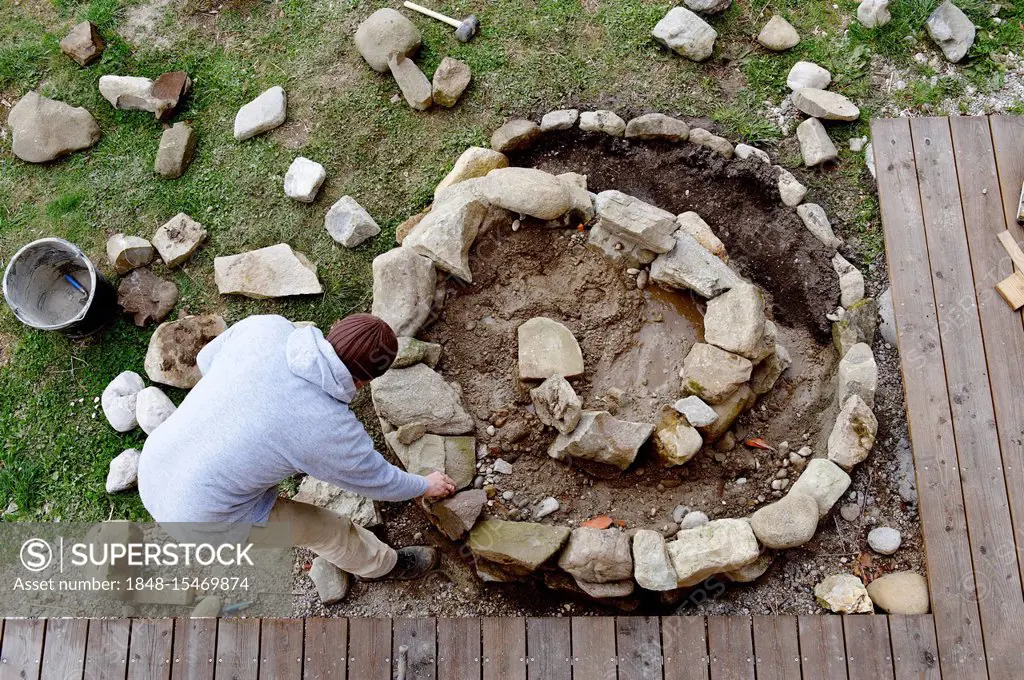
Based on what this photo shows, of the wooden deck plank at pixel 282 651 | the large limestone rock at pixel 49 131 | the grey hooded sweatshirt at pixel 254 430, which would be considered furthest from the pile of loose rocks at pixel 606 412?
the large limestone rock at pixel 49 131

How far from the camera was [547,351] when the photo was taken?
384cm

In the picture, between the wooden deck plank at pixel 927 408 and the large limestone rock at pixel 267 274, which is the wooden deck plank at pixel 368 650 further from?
the wooden deck plank at pixel 927 408

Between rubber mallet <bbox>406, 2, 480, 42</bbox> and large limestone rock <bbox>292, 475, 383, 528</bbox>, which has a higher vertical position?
rubber mallet <bbox>406, 2, 480, 42</bbox>

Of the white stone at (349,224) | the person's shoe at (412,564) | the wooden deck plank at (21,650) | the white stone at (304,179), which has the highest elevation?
the white stone at (304,179)

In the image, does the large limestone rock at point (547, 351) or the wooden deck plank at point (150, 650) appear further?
the large limestone rock at point (547, 351)

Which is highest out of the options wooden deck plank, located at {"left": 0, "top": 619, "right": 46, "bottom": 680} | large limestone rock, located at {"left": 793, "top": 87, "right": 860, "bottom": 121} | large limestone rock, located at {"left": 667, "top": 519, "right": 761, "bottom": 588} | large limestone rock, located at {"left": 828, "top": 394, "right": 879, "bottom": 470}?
large limestone rock, located at {"left": 793, "top": 87, "right": 860, "bottom": 121}

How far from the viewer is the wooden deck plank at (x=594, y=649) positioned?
10.2 ft

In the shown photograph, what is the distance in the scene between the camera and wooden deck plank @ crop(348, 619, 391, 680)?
10.3 ft

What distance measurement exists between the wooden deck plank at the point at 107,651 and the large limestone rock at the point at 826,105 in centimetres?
446

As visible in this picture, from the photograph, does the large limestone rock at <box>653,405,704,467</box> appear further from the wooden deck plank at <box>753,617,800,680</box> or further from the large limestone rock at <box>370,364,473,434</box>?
the large limestone rock at <box>370,364,473,434</box>

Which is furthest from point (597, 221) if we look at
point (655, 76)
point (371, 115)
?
point (371, 115)

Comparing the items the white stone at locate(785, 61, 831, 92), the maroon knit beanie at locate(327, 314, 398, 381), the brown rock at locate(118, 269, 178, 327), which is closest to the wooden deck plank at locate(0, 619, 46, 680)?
the brown rock at locate(118, 269, 178, 327)

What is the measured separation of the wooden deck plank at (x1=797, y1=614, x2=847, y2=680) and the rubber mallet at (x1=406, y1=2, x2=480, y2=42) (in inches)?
149

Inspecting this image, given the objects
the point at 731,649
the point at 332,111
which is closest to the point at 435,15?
the point at 332,111
